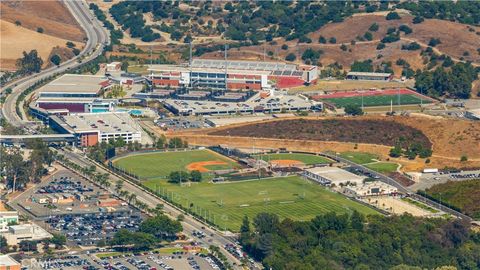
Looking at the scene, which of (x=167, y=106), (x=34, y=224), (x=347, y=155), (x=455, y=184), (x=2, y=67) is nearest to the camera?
(x=34, y=224)

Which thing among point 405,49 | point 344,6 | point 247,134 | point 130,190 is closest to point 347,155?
point 247,134

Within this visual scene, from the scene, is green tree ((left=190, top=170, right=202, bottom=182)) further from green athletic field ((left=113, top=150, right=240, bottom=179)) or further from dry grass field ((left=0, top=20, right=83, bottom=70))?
dry grass field ((left=0, top=20, right=83, bottom=70))

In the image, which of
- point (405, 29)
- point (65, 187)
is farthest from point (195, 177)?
point (405, 29)

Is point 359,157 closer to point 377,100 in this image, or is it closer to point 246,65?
point 377,100

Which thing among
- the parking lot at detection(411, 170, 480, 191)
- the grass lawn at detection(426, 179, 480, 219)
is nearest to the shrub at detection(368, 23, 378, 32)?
the parking lot at detection(411, 170, 480, 191)

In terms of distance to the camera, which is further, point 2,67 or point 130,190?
point 2,67

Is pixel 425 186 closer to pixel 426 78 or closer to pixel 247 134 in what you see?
pixel 247 134
